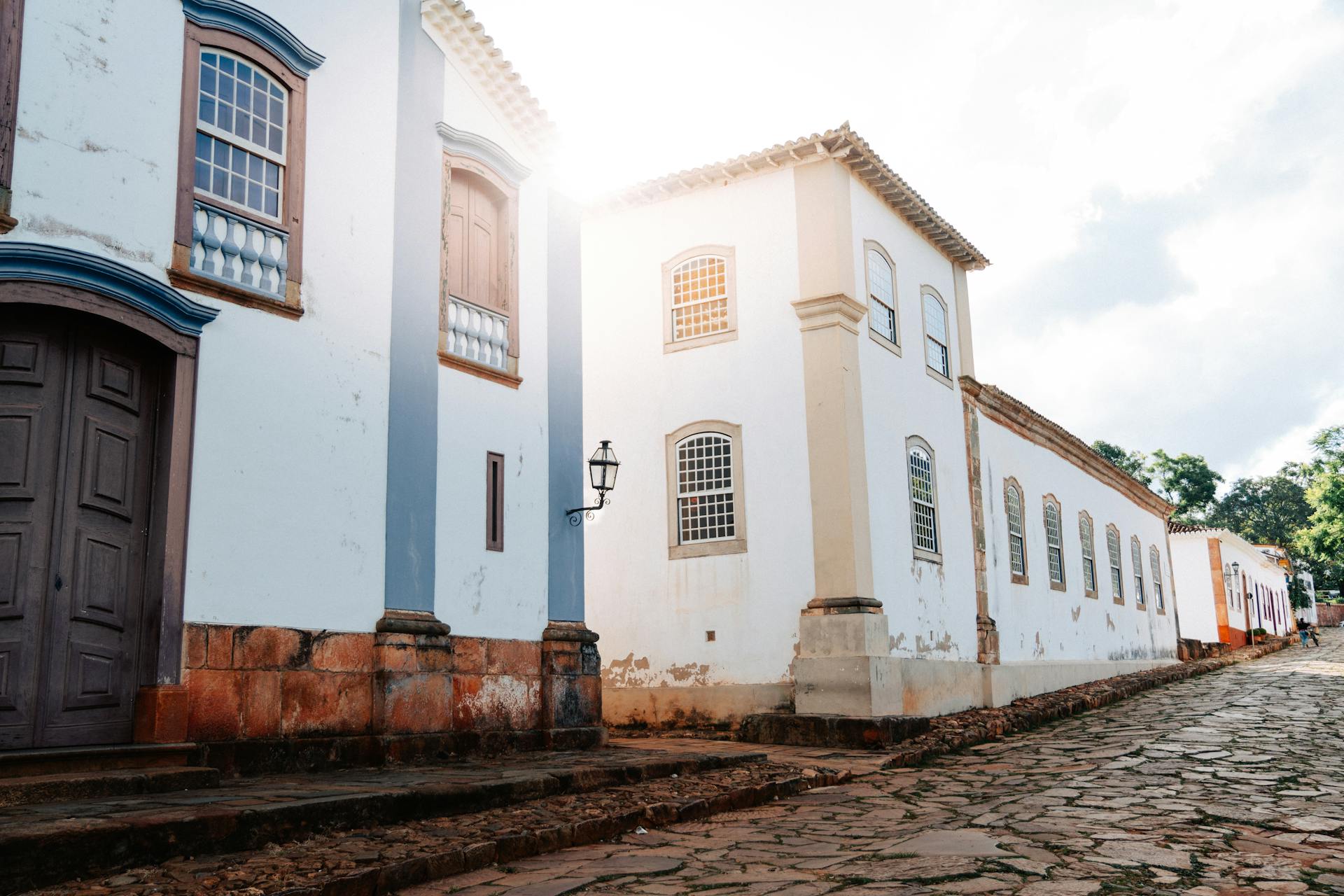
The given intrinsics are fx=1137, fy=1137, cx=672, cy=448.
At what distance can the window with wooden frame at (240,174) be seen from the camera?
7.38 m

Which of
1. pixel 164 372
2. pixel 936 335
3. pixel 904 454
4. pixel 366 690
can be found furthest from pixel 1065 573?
pixel 164 372

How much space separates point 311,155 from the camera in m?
8.23

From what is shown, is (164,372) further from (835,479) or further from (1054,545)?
(1054,545)

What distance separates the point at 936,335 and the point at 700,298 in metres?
4.04

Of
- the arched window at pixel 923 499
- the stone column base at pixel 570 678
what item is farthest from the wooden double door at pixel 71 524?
the arched window at pixel 923 499

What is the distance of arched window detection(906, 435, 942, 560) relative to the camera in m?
14.5

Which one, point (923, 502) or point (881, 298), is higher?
point (881, 298)

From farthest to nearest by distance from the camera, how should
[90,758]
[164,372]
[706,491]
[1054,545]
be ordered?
1. [1054,545]
2. [706,491]
3. [164,372]
4. [90,758]

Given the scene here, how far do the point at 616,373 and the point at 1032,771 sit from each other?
7.37 meters

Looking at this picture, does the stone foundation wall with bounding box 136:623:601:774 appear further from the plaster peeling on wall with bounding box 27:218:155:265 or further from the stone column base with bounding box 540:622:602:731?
the plaster peeling on wall with bounding box 27:218:155:265

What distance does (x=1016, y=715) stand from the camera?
544 inches

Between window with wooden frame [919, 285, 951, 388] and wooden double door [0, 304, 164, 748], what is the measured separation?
440 inches

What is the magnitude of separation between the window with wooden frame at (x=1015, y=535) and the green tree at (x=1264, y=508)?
55.3m

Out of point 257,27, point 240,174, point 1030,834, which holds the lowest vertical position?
point 1030,834
